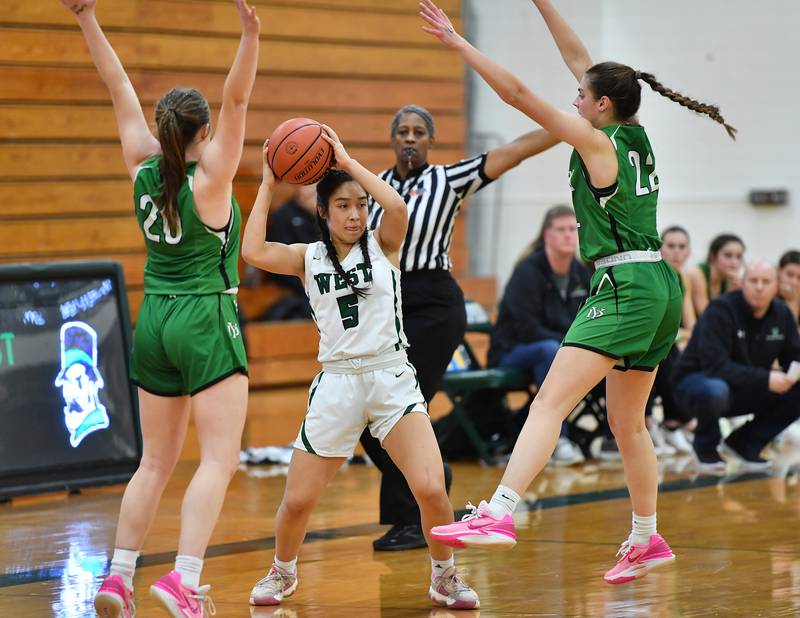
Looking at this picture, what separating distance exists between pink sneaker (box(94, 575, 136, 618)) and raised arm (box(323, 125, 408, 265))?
1519mm

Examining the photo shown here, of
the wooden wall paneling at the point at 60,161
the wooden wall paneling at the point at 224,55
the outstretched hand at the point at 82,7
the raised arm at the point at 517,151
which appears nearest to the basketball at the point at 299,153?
the outstretched hand at the point at 82,7

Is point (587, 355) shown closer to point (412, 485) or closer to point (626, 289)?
point (626, 289)

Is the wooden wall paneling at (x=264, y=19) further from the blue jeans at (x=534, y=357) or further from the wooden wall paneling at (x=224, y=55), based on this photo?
the blue jeans at (x=534, y=357)

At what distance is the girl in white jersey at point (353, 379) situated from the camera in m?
4.46

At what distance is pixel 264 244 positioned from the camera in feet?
14.8

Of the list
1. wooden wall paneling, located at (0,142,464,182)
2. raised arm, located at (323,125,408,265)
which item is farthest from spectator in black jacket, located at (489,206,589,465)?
raised arm, located at (323,125,408,265)

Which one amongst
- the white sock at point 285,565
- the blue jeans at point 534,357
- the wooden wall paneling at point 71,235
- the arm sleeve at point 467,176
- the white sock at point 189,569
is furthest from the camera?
the wooden wall paneling at point 71,235

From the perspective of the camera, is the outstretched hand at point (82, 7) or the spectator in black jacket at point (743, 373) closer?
the outstretched hand at point (82, 7)

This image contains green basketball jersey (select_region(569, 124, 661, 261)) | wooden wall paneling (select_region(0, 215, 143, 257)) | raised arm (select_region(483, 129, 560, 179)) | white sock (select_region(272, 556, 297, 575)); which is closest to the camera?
green basketball jersey (select_region(569, 124, 661, 261))

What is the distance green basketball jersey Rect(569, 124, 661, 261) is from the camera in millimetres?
4434

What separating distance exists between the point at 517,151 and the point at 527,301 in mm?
3427

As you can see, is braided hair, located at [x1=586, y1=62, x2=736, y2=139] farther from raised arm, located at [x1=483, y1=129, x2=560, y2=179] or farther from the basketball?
the basketball

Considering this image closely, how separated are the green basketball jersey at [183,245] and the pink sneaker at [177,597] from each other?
941 millimetres

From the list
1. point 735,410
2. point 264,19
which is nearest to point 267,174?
point 735,410
